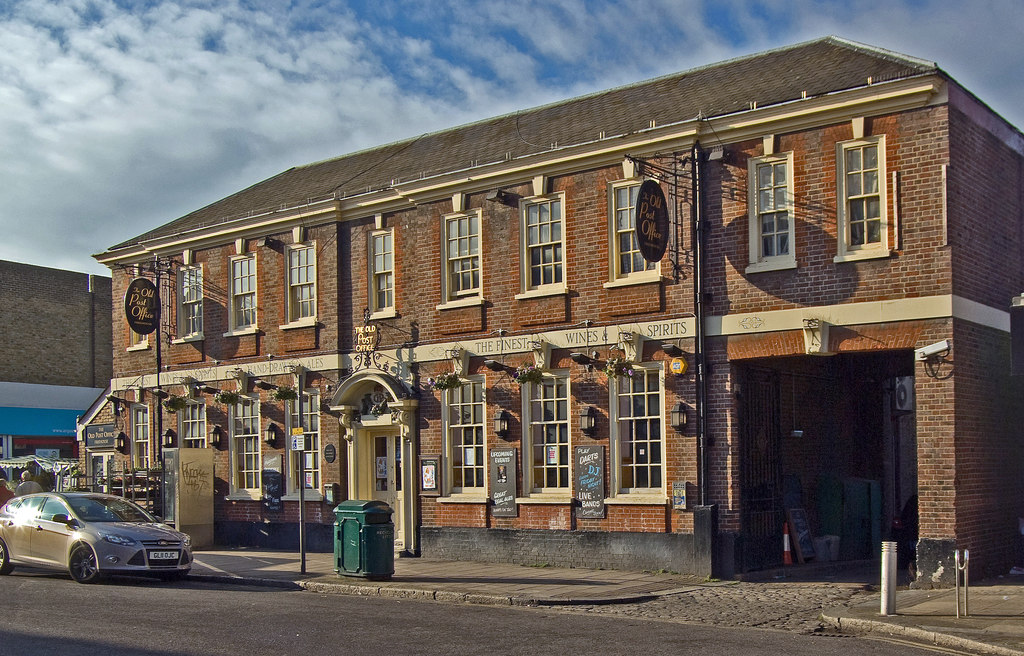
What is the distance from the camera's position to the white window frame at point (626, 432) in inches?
694

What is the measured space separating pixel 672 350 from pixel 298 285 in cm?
911

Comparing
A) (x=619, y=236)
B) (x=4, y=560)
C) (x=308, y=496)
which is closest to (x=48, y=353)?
(x=308, y=496)

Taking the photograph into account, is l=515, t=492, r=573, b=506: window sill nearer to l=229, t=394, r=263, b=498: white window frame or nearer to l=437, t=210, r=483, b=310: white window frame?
l=437, t=210, r=483, b=310: white window frame

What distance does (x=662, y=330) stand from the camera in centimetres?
1772

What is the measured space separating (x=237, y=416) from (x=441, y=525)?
627 cm

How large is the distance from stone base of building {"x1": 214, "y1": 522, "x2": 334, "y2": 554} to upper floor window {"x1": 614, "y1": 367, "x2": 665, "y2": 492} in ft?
21.7

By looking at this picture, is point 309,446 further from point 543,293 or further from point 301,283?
point 543,293

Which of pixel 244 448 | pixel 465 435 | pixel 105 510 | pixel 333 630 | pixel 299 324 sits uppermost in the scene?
pixel 299 324

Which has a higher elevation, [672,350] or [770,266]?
[770,266]

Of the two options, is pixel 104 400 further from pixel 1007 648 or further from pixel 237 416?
pixel 1007 648

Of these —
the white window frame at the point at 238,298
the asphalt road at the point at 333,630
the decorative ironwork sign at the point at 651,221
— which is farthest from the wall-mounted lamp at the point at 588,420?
the white window frame at the point at 238,298

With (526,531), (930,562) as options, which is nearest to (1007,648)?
(930,562)

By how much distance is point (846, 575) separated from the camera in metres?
17.1

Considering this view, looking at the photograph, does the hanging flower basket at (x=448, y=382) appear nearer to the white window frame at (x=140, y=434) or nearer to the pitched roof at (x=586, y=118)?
the pitched roof at (x=586, y=118)
